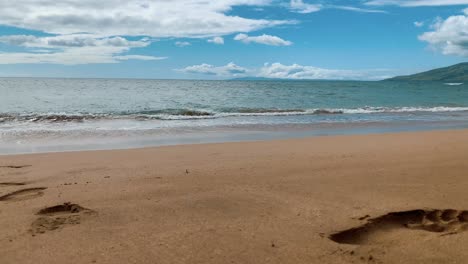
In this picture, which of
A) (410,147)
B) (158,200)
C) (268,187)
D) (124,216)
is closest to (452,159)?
(410,147)

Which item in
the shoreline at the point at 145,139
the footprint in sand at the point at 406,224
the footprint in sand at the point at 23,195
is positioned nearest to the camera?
the footprint in sand at the point at 406,224

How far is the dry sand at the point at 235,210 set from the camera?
11.6ft

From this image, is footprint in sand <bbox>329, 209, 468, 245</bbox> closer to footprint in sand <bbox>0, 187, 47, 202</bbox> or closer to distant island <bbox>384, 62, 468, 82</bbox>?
footprint in sand <bbox>0, 187, 47, 202</bbox>

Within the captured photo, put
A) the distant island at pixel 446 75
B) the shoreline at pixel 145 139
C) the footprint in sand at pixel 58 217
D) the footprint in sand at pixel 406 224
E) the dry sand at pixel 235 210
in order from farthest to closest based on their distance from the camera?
the distant island at pixel 446 75
the shoreline at pixel 145 139
the footprint in sand at pixel 58 217
the footprint in sand at pixel 406 224
the dry sand at pixel 235 210

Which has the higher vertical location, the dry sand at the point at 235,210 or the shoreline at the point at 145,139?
the shoreline at the point at 145,139

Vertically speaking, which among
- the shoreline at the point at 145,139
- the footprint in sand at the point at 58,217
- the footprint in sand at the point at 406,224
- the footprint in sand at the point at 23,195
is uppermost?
the shoreline at the point at 145,139

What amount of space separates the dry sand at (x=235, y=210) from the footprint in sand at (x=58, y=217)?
1 centimetres

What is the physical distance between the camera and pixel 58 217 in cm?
445

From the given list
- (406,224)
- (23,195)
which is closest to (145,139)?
(23,195)

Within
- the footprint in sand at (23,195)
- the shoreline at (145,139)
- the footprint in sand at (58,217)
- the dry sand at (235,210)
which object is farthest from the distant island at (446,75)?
the footprint in sand at (58,217)

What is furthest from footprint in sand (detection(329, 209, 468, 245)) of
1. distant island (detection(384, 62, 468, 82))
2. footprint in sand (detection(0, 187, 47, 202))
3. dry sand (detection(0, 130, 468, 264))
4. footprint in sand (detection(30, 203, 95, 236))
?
distant island (detection(384, 62, 468, 82))

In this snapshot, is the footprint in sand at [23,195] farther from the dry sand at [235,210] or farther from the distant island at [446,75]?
the distant island at [446,75]

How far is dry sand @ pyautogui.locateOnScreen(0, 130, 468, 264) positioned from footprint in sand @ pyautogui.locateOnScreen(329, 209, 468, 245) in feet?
0.04

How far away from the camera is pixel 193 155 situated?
8.98 meters
